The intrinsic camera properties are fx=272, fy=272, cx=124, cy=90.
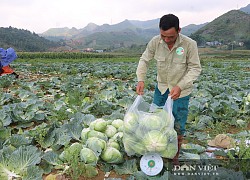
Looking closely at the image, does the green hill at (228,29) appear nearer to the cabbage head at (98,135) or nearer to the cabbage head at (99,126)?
the cabbage head at (99,126)

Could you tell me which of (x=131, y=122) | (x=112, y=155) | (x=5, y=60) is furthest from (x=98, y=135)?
(x=5, y=60)

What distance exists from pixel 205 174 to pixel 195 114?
2.45m

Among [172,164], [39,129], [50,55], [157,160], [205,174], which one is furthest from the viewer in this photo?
[50,55]

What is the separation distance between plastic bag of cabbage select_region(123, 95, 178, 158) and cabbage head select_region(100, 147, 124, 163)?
0.32ft

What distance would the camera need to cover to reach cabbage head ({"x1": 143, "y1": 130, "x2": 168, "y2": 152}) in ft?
7.59

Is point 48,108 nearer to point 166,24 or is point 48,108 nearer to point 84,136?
point 84,136

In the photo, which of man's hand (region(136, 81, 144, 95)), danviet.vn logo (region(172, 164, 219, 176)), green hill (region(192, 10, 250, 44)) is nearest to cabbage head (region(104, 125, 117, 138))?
man's hand (region(136, 81, 144, 95))

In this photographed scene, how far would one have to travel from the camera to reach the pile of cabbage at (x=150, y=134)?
234cm

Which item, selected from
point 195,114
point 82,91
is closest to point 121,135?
point 195,114

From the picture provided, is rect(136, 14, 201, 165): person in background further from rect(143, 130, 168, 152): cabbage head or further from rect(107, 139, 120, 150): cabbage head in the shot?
rect(107, 139, 120, 150): cabbage head

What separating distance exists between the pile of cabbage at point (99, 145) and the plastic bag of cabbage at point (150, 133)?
0.54 ft

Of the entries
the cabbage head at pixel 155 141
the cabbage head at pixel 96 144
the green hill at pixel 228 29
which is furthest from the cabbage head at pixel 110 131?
the green hill at pixel 228 29

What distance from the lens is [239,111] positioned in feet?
15.4

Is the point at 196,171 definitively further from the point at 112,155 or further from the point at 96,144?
the point at 96,144
